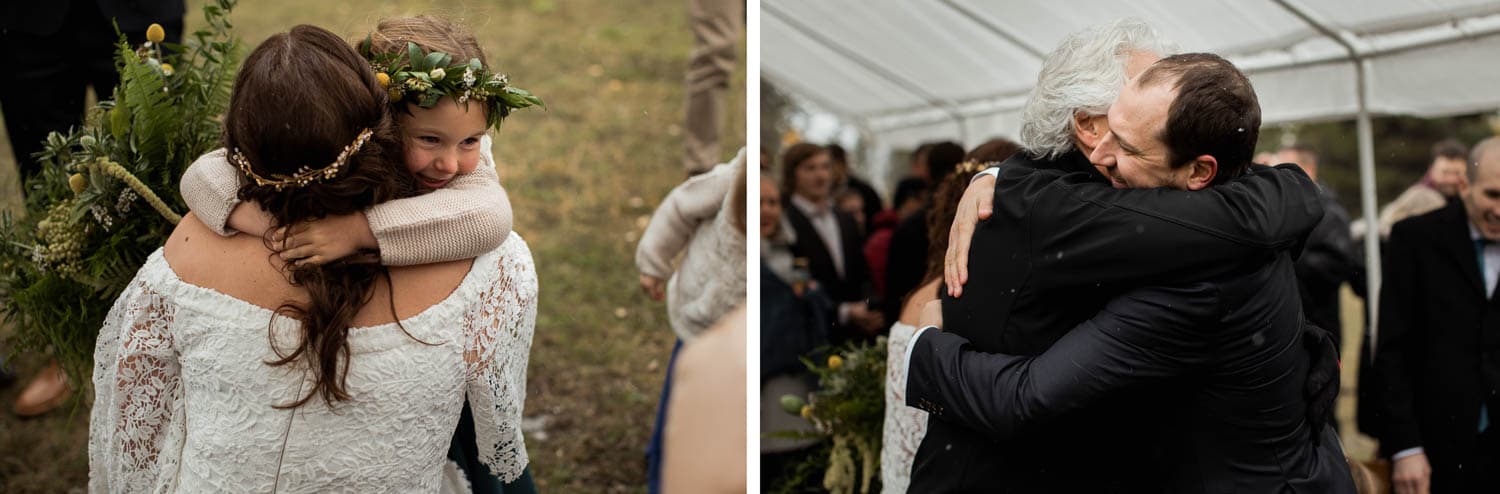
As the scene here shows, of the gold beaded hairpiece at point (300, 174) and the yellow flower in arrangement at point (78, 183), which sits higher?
the gold beaded hairpiece at point (300, 174)

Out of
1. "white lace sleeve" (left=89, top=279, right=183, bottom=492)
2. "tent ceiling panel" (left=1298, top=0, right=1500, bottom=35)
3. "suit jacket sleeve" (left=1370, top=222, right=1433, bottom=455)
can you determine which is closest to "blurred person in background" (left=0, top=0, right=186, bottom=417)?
"white lace sleeve" (left=89, top=279, right=183, bottom=492)

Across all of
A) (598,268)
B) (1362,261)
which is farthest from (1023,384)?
(1362,261)

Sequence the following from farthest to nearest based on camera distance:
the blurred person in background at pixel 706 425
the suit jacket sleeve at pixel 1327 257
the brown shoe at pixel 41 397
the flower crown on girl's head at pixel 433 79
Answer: the suit jacket sleeve at pixel 1327 257 < the brown shoe at pixel 41 397 < the flower crown on girl's head at pixel 433 79 < the blurred person in background at pixel 706 425

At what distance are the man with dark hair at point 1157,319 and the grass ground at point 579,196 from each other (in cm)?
122

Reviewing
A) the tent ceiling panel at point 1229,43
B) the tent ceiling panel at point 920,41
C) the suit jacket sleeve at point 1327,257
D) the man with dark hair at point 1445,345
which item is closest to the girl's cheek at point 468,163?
the tent ceiling panel at point 1229,43

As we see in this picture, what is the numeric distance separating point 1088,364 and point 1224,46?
1046 mm

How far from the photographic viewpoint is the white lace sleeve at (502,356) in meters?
2.21

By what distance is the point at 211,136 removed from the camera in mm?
2531

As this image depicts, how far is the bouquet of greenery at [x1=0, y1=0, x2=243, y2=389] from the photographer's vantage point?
2.38 meters

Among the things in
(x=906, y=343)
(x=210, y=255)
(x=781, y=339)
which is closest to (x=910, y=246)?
(x=781, y=339)

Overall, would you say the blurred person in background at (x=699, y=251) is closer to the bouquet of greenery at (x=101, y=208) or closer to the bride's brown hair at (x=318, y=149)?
the bride's brown hair at (x=318, y=149)

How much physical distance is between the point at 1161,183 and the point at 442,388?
1.35 m

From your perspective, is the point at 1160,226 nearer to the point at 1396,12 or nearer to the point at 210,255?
the point at 210,255

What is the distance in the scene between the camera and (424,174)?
2.23 m
